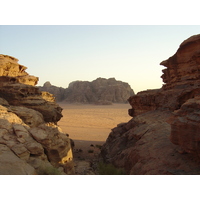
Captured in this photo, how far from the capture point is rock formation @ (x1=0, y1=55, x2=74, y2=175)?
5156 millimetres

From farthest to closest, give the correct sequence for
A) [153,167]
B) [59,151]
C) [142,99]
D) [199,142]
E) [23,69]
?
[23,69], [142,99], [59,151], [153,167], [199,142]

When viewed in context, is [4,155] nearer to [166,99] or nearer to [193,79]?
[166,99]

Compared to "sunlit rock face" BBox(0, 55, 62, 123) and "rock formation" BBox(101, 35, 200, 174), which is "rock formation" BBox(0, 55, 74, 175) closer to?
"sunlit rock face" BBox(0, 55, 62, 123)

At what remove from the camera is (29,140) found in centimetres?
645

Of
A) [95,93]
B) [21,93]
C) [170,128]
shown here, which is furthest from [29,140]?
[95,93]

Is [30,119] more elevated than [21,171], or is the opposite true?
[30,119]

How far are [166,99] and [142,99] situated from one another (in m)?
2.41

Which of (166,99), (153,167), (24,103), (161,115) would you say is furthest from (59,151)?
(166,99)

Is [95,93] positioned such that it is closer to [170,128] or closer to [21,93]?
[21,93]

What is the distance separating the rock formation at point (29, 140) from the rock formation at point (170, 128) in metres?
2.99

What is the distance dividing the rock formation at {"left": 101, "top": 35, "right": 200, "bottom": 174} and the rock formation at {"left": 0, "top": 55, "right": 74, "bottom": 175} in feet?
9.80

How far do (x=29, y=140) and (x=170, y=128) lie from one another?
21.2ft

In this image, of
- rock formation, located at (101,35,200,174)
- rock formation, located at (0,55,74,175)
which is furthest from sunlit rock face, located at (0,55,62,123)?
rock formation, located at (101,35,200,174)

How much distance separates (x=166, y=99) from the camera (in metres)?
11.8
